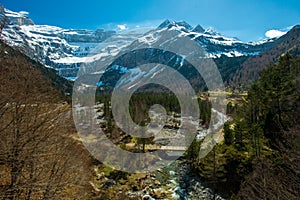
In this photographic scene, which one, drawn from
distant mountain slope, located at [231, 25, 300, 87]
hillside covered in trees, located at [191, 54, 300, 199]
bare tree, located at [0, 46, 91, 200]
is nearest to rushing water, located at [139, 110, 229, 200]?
hillside covered in trees, located at [191, 54, 300, 199]

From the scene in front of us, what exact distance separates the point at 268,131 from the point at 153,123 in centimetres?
3251

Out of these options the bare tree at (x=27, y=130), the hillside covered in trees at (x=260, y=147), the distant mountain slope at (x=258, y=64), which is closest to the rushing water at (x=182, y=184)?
the hillside covered in trees at (x=260, y=147)

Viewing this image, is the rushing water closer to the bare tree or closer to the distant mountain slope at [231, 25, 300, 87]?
the bare tree

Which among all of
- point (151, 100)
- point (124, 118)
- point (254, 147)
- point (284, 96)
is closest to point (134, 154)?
point (124, 118)

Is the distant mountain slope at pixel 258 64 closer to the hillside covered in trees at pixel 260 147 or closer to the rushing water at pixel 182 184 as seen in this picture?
the hillside covered in trees at pixel 260 147

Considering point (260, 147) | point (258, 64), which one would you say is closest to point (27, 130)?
point (260, 147)

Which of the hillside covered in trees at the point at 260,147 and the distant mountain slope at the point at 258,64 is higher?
the distant mountain slope at the point at 258,64

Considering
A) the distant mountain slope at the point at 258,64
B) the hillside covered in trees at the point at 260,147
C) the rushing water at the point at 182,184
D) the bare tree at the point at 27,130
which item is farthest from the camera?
the distant mountain slope at the point at 258,64

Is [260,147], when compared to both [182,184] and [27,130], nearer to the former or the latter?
[182,184]

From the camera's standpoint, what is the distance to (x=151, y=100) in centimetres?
7338

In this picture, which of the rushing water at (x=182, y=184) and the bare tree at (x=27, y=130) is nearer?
the bare tree at (x=27, y=130)

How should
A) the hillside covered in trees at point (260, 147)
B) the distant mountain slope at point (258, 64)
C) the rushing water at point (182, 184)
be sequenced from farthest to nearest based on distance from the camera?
1. the distant mountain slope at point (258, 64)
2. the rushing water at point (182, 184)
3. the hillside covered in trees at point (260, 147)

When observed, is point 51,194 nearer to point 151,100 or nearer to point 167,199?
point 167,199

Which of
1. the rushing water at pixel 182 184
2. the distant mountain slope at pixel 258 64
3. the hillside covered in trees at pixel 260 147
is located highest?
the distant mountain slope at pixel 258 64
